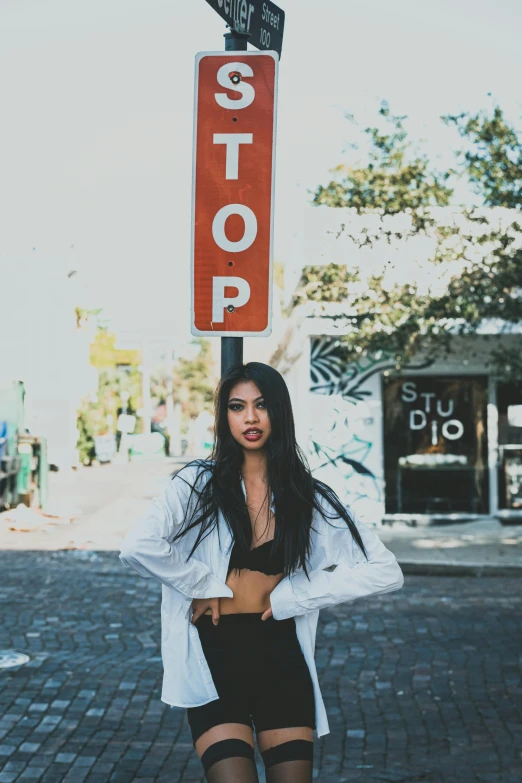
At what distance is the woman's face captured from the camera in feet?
10.7

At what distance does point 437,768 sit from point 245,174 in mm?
3219

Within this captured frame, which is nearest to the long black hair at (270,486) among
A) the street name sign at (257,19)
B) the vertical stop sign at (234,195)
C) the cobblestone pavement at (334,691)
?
the vertical stop sign at (234,195)

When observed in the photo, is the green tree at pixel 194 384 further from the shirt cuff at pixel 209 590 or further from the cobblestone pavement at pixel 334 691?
the shirt cuff at pixel 209 590

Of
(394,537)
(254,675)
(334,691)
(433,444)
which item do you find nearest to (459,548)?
(394,537)

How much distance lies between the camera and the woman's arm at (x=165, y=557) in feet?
10.1

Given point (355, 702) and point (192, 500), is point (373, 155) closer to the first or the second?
point (355, 702)

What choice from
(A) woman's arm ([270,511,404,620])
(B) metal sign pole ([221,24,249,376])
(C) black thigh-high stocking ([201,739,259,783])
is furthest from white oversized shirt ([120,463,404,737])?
(B) metal sign pole ([221,24,249,376])

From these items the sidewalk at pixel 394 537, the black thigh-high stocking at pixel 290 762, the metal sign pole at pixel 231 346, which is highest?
the metal sign pole at pixel 231 346

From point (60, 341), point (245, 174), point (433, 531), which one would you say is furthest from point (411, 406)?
point (60, 341)

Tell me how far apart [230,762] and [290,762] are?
185 mm

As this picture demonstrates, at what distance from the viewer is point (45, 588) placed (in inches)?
441

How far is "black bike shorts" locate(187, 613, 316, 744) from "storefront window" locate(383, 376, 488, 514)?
14357mm

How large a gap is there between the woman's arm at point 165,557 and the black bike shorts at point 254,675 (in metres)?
0.12

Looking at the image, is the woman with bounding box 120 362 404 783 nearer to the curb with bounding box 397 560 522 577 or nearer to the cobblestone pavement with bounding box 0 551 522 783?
the cobblestone pavement with bounding box 0 551 522 783
